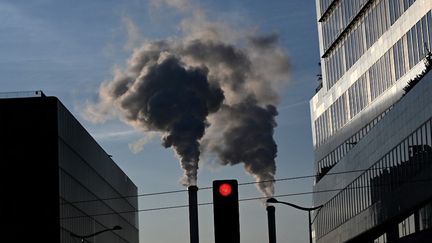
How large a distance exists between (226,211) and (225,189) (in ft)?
2.50

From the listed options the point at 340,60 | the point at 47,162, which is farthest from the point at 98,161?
the point at 340,60

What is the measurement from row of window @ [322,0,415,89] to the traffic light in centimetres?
5024

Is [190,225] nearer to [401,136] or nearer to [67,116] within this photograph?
[67,116]

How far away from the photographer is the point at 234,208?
21.1 metres

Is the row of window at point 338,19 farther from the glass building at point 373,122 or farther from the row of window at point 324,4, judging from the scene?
the row of window at point 324,4

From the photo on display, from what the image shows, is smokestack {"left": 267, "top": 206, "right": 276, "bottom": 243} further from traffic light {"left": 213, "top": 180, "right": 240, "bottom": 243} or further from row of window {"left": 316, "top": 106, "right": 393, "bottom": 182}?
traffic light {"left": 213, "top": 180, "right": 240, "bottom": 243}

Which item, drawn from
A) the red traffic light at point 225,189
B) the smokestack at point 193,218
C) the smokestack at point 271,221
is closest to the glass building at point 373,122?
the smokestack at point 271,221

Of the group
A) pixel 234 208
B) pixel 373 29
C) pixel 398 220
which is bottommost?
pixel 234 208

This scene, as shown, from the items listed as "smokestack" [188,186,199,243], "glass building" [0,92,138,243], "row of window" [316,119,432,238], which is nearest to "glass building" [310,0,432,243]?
"row of window" [316,119,432,238]

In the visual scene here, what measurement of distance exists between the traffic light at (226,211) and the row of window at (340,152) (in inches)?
2379

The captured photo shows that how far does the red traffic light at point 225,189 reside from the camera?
2147cm

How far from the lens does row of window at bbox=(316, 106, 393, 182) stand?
8564cm

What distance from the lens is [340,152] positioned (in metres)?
97.9

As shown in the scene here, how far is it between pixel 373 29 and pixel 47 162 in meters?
30.0
